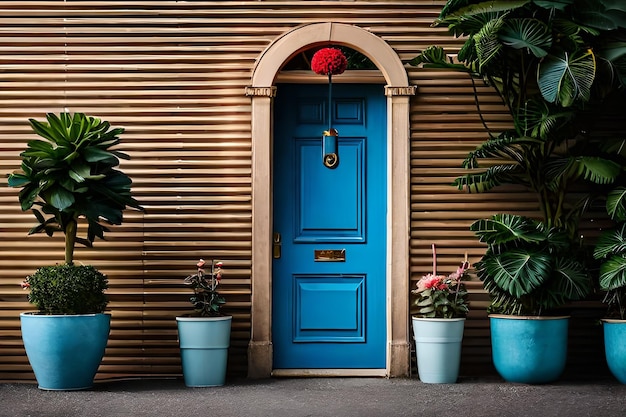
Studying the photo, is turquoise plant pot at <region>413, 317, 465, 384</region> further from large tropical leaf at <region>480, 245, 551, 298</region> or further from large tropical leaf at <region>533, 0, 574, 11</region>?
large tropical leaf at <region>533, 0, 574, 11</region>

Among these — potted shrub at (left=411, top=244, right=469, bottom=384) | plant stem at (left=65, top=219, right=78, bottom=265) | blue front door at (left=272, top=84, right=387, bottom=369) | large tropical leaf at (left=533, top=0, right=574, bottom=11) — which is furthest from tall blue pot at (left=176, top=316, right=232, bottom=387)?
large tropical leaf at (left=533, top=0, right=574, bottom=11)

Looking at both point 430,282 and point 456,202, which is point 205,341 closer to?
point 430,282

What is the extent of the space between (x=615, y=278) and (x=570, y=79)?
5.20 ft

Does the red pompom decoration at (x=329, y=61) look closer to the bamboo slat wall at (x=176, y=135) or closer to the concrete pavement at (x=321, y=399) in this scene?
the bamboo slat wall at (x=176, y=135)

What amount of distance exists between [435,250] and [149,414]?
2.95m

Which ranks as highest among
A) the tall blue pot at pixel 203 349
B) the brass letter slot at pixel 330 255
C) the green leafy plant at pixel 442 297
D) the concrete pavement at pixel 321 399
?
the brass letter slot at pixel 330 255

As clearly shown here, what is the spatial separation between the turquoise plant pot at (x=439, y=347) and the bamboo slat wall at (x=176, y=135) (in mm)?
464

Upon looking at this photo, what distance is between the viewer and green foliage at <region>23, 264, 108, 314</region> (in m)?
7.17

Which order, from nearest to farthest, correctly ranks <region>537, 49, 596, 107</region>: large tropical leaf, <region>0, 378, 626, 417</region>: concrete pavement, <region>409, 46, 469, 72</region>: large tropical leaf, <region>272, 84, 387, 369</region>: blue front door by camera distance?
<region>0, 378, 626, 417</region>: concrete pavement, <region>537, 49, 596, 107</region>: large tropical leaf, <region>409, 46, 469, 72</region>: large tropical leaf, <region>272, 84, 387, 369</region>: blue front door

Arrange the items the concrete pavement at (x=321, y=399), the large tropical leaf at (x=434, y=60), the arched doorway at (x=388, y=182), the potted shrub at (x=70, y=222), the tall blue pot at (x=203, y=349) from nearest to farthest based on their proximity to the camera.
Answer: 1. the concrete pavement at (x=321, y=399)
2. the potted shrub at (x=70, y=222)
3. the tall blue pot at (x=203, y=349)
4. the large tropical leaf at (x=434, y=60)
5. the arched doorway at (x=388, y=182)

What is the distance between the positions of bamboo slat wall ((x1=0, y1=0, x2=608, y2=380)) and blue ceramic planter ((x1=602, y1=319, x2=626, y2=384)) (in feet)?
3.55

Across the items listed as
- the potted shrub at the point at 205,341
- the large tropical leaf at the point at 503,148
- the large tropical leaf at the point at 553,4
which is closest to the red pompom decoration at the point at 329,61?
the large tropical leaf at the point at 503,148

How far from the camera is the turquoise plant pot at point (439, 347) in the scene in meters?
7.57

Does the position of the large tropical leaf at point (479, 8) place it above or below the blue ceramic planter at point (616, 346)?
above
